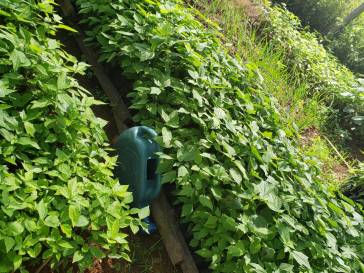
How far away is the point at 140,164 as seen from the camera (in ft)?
8.57

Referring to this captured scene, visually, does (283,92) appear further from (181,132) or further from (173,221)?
(173,221)

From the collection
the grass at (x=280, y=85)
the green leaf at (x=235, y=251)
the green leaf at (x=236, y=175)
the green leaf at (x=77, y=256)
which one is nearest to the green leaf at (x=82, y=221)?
the green leaf at (x=77, y=256)

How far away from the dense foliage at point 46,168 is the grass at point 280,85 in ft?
8.98

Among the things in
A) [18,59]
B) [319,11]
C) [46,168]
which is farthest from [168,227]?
[319,11]

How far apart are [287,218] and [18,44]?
1992 millimetres

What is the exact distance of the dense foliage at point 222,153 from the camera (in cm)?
246

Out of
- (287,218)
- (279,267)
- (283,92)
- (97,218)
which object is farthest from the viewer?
(283,92)

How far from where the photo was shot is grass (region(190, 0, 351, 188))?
15.4 feet

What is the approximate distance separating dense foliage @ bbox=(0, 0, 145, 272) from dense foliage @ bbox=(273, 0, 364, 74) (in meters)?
7.01

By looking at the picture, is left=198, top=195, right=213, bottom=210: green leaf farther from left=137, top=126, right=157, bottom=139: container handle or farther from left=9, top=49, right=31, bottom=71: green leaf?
left=9, top=49, right=31, bottom=71: green leaf

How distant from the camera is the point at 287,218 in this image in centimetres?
256

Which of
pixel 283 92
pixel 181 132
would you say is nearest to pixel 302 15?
pixel 283 92

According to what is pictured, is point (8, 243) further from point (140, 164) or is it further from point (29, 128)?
point (140, 164)

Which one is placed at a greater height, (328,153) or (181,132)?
(181,132)
